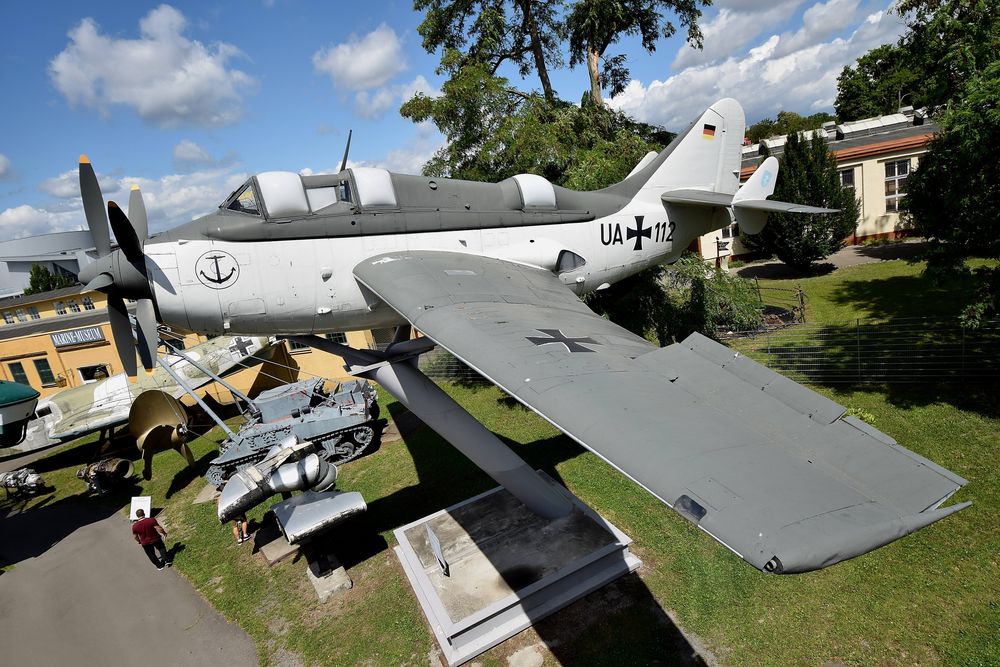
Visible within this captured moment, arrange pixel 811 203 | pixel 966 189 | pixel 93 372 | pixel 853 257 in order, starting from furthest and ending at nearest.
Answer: pixel 853 257 → pixel 811 203 → pixel 93 372 → pixel 966 189

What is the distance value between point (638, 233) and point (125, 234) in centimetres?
751

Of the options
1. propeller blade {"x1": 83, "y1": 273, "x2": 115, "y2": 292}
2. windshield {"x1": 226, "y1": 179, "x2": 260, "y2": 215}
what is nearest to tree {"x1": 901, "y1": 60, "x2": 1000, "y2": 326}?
windshield {"x1": 226, "y1": 179, "x2": 260, "y2": 215}

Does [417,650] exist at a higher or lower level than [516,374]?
lower

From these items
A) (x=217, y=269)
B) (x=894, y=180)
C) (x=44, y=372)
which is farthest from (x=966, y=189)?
(x=44, y=372)

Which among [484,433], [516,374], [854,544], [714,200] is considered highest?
[714,200]

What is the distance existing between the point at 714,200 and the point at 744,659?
7119 mm

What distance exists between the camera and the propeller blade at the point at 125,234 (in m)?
4.96

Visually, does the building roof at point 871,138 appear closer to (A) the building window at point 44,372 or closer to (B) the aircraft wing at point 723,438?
(B) the aircraft wing at point 723,438

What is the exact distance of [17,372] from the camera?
1859cm

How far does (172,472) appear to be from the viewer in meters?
12.9

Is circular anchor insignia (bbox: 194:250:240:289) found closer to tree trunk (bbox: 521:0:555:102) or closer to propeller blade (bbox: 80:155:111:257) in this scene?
propeller blade (bbox: 80:155:111:257)

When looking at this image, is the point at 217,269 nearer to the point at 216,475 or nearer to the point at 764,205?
the point at 216,475

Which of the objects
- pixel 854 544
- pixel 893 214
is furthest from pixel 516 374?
pixel 893 214

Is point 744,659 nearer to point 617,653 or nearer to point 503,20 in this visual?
point 617,653
